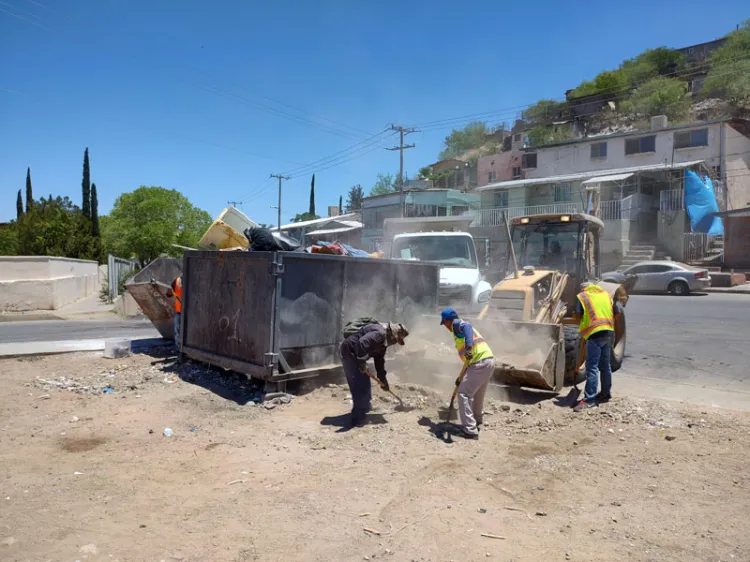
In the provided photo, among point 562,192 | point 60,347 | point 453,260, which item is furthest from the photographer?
point 562,192

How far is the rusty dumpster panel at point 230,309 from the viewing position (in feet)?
21.8

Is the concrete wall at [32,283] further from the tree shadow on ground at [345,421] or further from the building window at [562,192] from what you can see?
the building window at [562,192]

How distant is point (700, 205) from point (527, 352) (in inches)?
955

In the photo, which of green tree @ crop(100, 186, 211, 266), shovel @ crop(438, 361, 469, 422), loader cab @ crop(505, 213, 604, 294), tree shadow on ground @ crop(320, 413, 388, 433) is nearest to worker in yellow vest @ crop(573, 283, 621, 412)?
shovel @ crop(438, 361, 469, 422)

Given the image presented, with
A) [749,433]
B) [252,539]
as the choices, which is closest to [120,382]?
[252,539]

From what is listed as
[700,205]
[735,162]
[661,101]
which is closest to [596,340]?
[700,205]

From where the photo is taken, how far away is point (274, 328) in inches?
258

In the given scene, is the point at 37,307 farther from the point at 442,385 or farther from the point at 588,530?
the point at 588,530

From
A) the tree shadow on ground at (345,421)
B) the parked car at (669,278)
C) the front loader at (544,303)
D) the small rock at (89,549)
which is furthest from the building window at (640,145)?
the small rock at (89,549)

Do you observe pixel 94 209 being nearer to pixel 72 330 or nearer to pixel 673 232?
pixel 72 330

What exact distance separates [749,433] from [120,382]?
7536 mm

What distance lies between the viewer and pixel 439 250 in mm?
11422

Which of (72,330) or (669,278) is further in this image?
(669,278)

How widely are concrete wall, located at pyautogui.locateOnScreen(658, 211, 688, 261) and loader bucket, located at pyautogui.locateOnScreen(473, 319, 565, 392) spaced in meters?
23.0
